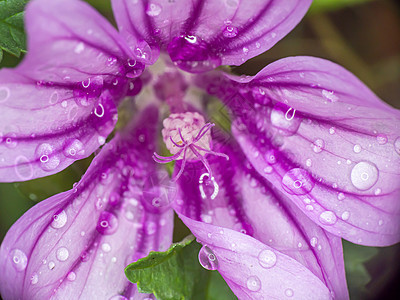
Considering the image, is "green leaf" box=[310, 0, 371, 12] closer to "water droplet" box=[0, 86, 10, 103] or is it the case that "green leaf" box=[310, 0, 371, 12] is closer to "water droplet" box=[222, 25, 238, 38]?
"water droplet" box=[222, 25, 238, 38]

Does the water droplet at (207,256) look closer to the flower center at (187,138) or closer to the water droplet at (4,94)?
the flower center at (187,138)

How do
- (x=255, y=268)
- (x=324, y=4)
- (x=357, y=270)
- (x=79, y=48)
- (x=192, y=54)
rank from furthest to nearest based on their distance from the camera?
(x=324, y=4) < (x=357, y=270) < (x=192, y=54) < (x=255, y=268) < (x=79, y=48)

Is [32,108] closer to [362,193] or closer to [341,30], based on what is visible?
[362,193]

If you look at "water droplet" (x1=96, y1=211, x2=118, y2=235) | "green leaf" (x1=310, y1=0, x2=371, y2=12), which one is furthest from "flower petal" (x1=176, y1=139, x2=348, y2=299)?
"green leaf" (x1=310, y1=0, x2=371, y2=12)

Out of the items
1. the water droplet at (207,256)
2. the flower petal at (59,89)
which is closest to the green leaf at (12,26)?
the flower petal at (59,89)

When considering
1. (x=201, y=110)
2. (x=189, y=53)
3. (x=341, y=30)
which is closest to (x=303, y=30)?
(x=341, y=30)

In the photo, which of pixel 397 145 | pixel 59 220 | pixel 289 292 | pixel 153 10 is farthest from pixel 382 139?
pixel 59 220

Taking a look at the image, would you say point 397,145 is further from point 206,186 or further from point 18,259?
point 18,259
